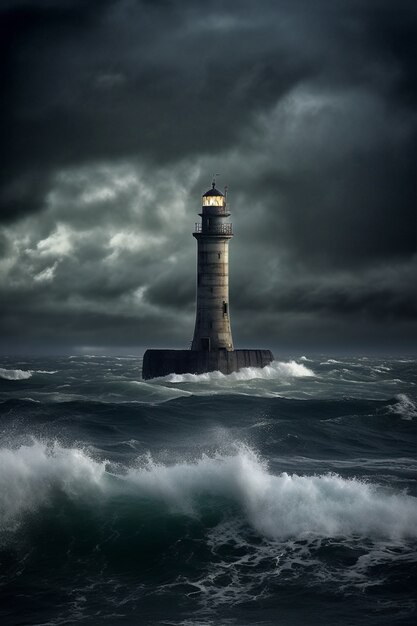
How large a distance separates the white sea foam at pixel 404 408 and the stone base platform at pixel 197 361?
15.3 m

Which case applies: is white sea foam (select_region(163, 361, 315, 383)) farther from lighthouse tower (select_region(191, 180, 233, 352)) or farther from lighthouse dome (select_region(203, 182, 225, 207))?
lighthouse dome (select_region(203, 182, 225, 207))

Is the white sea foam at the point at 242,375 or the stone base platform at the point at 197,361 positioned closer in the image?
the white sea foam at the point at 242,375

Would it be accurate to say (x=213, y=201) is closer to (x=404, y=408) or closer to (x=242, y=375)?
(x=242, y=375)

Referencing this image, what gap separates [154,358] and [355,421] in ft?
87.3

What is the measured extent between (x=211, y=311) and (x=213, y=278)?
88.9 inches

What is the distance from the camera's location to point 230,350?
57781 mm

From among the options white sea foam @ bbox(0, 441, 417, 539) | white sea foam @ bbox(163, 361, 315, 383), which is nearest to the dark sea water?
white sea foam @ bbox(0, 441, 417, 539)

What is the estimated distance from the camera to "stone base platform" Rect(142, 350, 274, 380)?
56.8 meters

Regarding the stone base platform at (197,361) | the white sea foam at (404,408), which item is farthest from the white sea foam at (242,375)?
the white sea foam at (404,408)

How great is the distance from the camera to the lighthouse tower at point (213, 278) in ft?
188

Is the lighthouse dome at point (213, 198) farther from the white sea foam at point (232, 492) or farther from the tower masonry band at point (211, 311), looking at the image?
the white sea foam at point (232, 492)

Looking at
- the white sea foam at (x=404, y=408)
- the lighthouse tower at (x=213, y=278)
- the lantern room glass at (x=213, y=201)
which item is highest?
the lantern room glass at (x=213, y=201)

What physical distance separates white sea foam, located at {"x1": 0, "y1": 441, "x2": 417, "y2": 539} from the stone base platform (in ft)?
114

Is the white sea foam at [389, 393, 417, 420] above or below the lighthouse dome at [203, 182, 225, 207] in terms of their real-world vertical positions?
below
